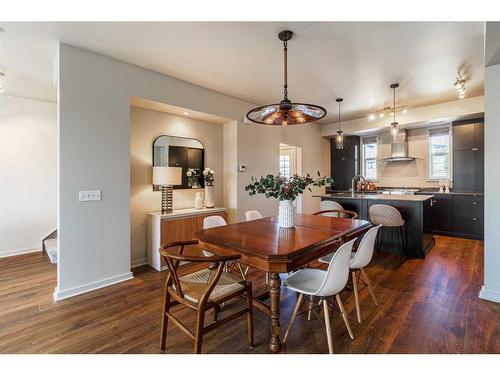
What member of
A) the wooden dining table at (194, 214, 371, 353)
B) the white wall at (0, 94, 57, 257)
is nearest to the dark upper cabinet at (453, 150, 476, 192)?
the wooden dining table at (194, 214, 371, 353)

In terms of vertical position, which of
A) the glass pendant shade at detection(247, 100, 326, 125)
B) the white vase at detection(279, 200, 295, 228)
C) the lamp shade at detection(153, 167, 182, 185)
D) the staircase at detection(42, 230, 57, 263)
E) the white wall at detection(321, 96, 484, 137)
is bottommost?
the staircase at detection(42, 230, 57, 263)

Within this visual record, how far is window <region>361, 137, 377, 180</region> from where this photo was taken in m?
A: 6.45

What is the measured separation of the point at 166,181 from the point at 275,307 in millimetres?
2347

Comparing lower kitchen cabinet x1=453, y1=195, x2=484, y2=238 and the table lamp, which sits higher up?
the table lamp

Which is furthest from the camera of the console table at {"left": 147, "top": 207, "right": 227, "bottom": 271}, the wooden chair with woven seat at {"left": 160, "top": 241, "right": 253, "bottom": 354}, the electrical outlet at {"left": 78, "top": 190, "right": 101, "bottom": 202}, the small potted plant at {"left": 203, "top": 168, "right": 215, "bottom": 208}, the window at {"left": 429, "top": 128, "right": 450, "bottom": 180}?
the window at {"left": 429, "top": 128, "right": 450, "bottom": 180}

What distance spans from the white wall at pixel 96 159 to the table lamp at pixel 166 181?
46 cm

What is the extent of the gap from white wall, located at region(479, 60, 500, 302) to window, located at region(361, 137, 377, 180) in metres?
4.10

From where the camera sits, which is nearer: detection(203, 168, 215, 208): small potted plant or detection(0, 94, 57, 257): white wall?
detection(0, 94, 57, 257): white wall

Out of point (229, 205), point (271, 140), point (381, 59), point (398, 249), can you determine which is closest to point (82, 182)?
point (229, 205)

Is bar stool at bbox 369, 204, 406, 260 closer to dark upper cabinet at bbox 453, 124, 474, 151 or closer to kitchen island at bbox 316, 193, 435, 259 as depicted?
kitchen island at bbox 316, 193, 435, 259

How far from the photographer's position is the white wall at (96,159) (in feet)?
8.32

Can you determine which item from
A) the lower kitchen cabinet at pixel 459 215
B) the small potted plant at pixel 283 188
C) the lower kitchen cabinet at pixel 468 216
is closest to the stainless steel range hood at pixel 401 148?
the lower kitchen cabinet at pixel 459 215

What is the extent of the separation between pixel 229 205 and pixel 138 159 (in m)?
1.69

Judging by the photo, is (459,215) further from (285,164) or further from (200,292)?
(200,292)
